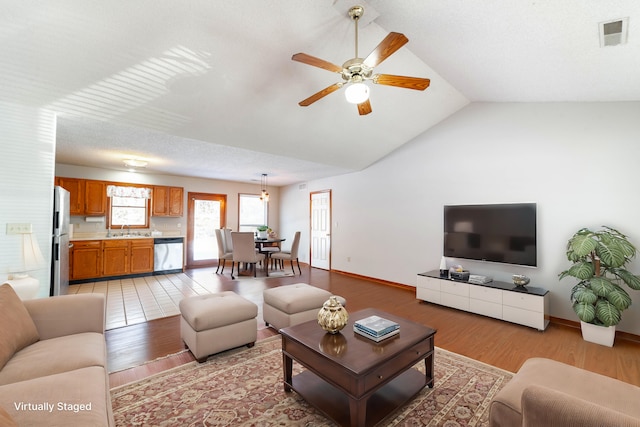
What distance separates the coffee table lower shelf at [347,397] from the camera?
5.50 ft

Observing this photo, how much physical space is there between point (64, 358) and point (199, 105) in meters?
2.67

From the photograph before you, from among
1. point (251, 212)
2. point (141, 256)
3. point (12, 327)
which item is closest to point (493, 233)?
point (12, 327)

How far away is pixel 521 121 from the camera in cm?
376

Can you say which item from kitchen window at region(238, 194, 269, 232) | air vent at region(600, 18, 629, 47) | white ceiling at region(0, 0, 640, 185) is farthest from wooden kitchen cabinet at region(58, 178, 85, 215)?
air vent at region(600, 18, 629, 47)

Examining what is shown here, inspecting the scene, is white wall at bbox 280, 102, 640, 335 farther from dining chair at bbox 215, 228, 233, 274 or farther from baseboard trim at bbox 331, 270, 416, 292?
dining chair at bbox 215, 228, 233, 274

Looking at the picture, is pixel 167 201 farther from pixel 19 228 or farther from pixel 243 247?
pixel 19 228

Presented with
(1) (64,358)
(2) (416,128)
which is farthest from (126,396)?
(2) (416,128)

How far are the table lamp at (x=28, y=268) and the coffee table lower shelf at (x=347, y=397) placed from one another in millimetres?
2541

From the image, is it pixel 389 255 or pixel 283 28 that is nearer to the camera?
pixel 283 28

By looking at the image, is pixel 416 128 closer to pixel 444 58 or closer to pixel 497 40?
pixel 444 58

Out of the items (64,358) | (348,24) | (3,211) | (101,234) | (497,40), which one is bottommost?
(64,358)

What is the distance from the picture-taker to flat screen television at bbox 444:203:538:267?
3529mm

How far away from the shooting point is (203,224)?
24.3 ft

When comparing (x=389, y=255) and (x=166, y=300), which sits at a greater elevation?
(x=389, y=255)
